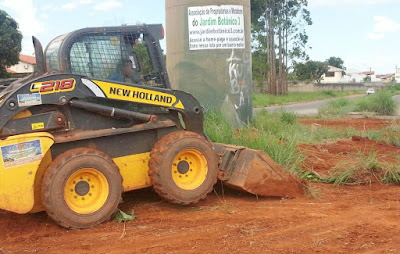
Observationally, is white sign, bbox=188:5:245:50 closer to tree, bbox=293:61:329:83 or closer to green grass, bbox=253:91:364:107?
green grass, bbox=253:91:364:107

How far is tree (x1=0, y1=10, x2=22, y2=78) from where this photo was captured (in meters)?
27.8

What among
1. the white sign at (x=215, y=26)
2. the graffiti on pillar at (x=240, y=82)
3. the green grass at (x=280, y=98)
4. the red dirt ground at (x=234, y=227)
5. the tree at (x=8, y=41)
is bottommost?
the green grass at (x=280, y=98)

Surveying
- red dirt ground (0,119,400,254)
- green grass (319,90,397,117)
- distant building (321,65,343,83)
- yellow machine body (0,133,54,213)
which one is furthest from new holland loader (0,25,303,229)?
distant building (321,65,343,83)

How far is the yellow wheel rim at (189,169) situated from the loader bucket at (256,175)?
19.4 inches

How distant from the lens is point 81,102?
5566 millimetres

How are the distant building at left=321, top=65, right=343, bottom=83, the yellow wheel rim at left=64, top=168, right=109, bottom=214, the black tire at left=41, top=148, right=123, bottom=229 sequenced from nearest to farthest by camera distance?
the black tire at left=41, top=148, right=123, bottom=229 < the yellow wheel rim at left=64, top=168, right=109, bottom=214 < the distant building at left=321, top=65, right=343, bottom=83

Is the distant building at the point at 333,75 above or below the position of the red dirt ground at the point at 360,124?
above

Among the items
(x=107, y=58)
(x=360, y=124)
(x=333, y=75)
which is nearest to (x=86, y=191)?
(x=107, y=58)

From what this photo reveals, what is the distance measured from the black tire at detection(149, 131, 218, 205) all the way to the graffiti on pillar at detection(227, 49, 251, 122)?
19.4 ft

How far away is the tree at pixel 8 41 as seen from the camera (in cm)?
2778

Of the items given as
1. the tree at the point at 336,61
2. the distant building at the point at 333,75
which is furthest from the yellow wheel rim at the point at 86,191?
the distant building at the point at 333,75

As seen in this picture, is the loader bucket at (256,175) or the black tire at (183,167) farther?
the loader bucket at (256,175)

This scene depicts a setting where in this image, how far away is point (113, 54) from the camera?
20.5ft

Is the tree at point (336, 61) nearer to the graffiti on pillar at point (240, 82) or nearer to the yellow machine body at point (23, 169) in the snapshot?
the graffiti on pillar at point (240, 82)
